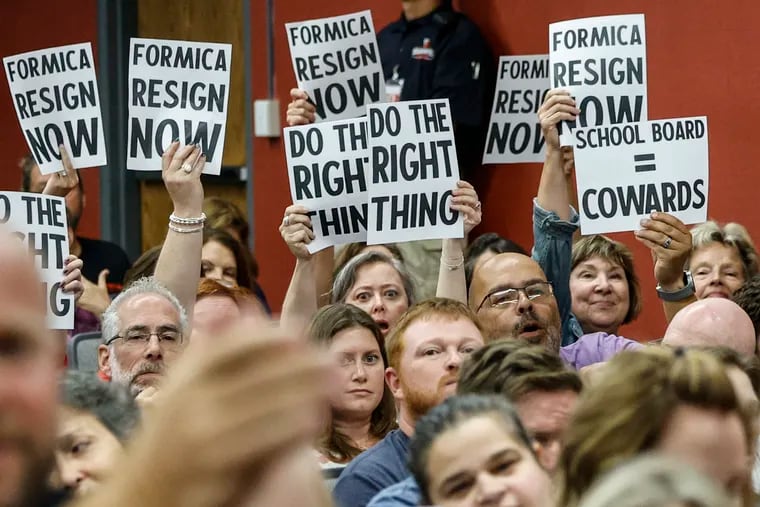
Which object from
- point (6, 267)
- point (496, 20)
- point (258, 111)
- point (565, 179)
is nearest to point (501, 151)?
point (565, 179)

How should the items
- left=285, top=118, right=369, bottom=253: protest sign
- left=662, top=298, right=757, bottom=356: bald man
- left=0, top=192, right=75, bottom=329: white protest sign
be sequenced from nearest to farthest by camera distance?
left=662, top=298, right=757, bottom=356: bald man → left=0, top=192, right=75, bottom=329: white protest sign → left=285, top=118, right=369, bottom=253: protest sign

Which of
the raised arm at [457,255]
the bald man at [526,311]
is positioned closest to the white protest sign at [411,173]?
the raised arm at [457,255]

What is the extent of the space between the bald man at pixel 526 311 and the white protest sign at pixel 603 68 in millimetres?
853

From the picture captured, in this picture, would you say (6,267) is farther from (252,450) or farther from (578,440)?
(578,440)

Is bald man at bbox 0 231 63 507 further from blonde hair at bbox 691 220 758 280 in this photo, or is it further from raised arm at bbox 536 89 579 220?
blonde hair at bbox 691 220 758 280

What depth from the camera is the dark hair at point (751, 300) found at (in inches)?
228

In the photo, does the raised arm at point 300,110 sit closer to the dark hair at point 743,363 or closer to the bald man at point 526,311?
the bald man at point 526,311

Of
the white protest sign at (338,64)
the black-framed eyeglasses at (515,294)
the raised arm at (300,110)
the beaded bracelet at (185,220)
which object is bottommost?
the black-framed eyeglasses at (515,294)

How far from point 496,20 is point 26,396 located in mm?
8374

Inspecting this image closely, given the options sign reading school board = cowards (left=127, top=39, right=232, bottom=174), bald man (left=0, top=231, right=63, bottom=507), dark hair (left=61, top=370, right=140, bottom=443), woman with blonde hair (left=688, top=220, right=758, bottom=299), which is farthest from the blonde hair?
bald man (left=0, top=231, right=63, bottom=507)

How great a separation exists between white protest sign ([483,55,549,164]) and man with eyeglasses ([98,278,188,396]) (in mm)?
2421

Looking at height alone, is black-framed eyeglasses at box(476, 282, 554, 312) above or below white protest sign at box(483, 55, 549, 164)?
below

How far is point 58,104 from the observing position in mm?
6828

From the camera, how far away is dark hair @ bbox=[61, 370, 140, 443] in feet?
10.5
